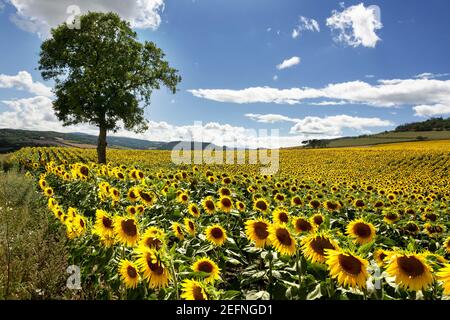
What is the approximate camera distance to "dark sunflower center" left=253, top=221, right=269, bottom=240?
3.71 m

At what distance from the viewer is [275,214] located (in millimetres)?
4375

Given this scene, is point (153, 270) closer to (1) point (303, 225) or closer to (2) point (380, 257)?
(1) point (303, 225)

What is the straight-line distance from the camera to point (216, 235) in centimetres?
424

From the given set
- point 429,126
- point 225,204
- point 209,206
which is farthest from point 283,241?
point 429,126

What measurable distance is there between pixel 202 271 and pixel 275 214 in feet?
4.91

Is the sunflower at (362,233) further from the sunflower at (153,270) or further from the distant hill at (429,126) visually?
the distant hill at (429,126)

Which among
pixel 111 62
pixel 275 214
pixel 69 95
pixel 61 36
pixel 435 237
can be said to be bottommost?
pixel 435 237

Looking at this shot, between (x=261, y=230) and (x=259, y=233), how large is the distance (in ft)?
0.12

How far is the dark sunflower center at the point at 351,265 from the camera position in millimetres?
2711

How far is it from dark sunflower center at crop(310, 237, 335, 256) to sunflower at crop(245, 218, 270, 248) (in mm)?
572

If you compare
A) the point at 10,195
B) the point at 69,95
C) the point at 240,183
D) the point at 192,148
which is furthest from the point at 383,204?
the point at 192,148

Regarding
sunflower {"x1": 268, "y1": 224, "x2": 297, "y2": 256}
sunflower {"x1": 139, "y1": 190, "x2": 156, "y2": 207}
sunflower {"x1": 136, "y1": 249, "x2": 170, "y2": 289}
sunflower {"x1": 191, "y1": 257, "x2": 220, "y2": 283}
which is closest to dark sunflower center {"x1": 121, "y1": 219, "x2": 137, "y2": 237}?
sunflower {"x1": 136, "y1": 249, "x2": 170, "y2": 289}

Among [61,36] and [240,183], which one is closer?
[240,183]
